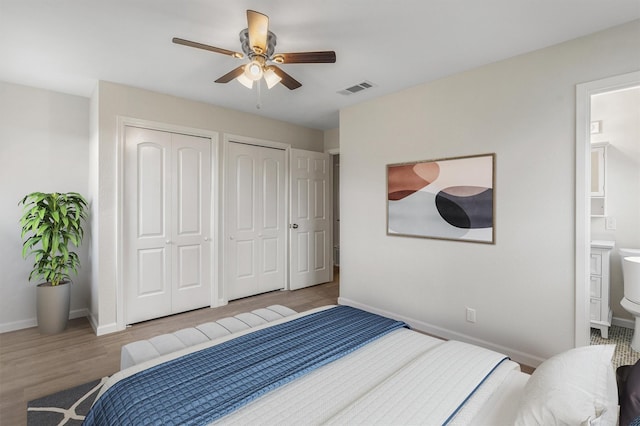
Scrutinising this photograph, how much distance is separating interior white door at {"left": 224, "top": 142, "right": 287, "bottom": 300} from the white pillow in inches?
139

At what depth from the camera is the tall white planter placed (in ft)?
9.98

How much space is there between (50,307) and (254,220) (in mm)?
2337

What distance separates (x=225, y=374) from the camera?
1409 mm

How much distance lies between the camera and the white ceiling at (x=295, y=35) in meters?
1.95

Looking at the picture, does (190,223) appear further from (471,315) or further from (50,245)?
(471,315)

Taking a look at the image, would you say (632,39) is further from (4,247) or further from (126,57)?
(4,247)

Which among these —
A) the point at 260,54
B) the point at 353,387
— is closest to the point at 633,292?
the point at 353,387

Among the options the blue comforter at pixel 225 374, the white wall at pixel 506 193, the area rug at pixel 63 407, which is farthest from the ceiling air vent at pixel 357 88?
the area rug at pixel 63 407

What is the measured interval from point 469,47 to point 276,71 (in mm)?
1548

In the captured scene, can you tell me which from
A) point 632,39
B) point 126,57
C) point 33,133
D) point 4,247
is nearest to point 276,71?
point 126,57

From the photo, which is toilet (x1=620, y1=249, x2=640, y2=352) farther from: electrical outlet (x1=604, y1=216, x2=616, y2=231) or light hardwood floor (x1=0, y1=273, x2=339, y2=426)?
light hardwood floor (x1=0, y1=273, x2=339, y2=426)

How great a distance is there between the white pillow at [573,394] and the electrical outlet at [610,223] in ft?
9.19

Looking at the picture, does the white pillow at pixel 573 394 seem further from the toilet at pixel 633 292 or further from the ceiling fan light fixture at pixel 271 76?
the ceiling fan light fixture at pixel 271 76

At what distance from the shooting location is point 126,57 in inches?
103
